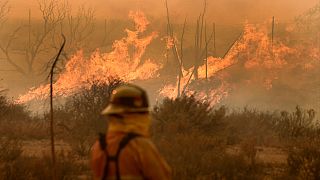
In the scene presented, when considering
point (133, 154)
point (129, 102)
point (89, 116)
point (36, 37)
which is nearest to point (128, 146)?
point (133, 154)

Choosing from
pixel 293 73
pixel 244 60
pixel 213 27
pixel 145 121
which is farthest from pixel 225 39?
pixel 145 121

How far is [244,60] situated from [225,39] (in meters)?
4.43

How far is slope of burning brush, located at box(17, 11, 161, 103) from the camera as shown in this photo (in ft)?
119

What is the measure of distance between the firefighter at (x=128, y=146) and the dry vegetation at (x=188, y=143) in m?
2.74

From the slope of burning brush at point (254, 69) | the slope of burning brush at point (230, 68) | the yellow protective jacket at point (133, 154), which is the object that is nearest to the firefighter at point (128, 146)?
the yellow protective jacket at point (133, 154)

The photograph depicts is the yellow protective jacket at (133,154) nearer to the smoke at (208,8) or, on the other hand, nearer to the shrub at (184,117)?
the shrub at (184,117)

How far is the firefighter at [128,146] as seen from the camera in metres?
A: 4.32

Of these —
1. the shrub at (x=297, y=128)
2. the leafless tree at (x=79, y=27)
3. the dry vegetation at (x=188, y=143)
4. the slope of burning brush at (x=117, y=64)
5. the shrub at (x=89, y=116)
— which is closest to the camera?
the dry vegetation at (x=188, y=143)

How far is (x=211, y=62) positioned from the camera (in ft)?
136

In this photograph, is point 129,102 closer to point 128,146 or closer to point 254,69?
point 128,146

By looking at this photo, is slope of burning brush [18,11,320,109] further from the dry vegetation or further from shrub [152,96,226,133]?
shrub [152,96,226,133]

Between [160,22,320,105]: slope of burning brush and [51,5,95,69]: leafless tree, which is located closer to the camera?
[160,22,320,105]: slope of burning brush

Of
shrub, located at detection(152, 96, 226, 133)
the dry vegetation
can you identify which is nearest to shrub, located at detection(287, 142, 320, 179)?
the dry vegetation

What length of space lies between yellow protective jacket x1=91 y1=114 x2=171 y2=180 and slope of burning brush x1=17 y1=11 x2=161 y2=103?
2993cm
